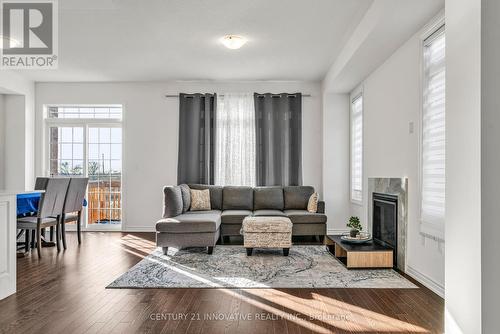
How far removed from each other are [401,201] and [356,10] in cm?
205

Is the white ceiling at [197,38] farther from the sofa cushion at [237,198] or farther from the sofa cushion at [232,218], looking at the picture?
the sofa cushion at [232,218]

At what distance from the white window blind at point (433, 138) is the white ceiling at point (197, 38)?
0.81 meters

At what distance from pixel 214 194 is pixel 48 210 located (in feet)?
8.28

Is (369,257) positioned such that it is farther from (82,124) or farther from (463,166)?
(82,124)

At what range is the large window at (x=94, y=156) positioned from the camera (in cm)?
695

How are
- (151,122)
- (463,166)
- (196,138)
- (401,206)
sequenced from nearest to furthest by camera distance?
(463,166), (401,206), (196,138), (151,122)

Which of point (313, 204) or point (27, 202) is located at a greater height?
point (27, 202)

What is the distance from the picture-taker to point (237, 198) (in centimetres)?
639

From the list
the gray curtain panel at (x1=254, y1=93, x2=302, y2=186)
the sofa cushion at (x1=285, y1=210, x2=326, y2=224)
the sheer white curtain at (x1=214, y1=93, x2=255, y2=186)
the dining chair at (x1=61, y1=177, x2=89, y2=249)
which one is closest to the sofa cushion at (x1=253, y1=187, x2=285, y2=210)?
the gray curtain panel at (x1=254, y1=93, x2=302, y2=186)

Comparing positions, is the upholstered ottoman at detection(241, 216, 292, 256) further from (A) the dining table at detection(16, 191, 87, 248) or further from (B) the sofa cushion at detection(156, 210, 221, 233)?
(A) the dining table at detection(16, 191, 87, 248)

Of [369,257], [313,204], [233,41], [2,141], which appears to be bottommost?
[369,257]

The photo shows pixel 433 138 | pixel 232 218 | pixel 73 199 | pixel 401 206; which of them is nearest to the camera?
pixel 433 138

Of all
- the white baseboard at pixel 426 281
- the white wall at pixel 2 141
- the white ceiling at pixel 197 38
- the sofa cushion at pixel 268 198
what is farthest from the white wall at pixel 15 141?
the white baseboard at pixel 426 281

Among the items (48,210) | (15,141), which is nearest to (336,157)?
(48,210)
